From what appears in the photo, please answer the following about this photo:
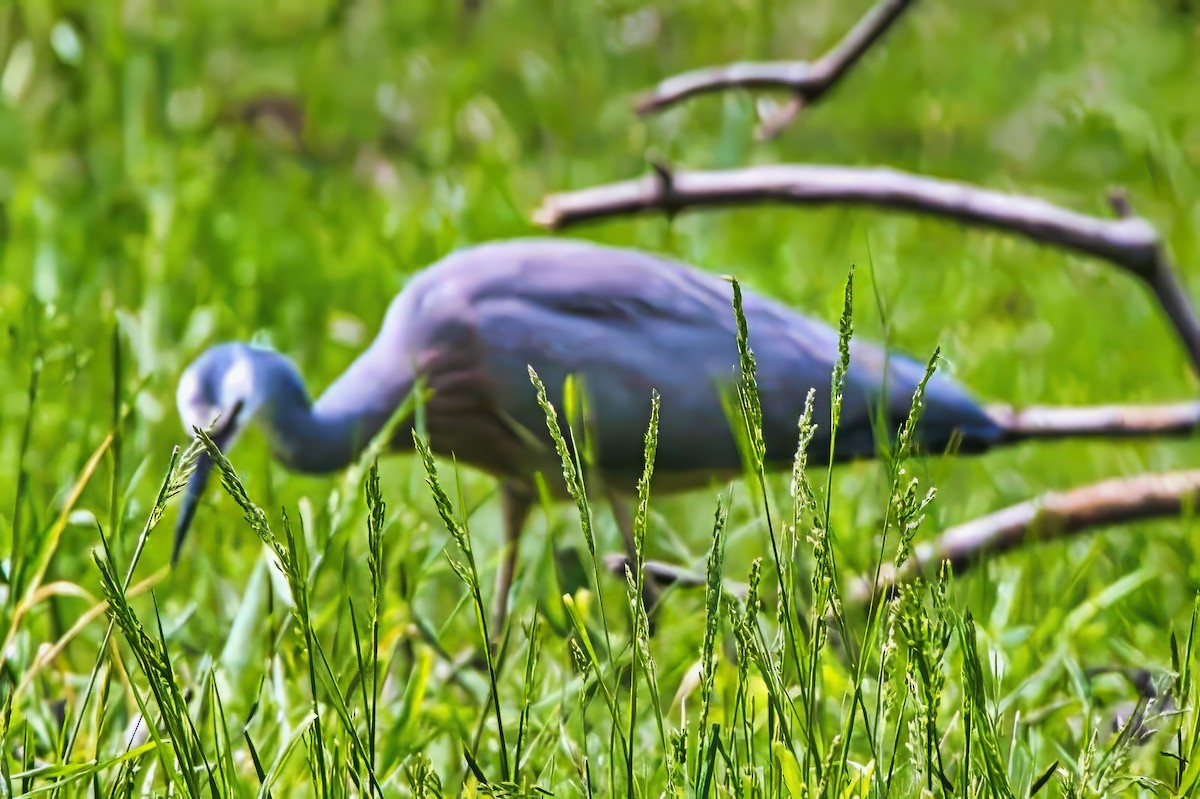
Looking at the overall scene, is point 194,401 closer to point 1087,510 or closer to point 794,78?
point 794,78

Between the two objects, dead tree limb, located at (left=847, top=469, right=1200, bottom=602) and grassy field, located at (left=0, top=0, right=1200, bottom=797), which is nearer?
grassy field, located at (left=0, top=0, right=1200, bottom=797)

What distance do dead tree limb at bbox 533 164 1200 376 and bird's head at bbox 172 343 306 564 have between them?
0.42m

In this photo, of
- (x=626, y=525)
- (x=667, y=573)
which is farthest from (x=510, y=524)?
(x=667, y=573)

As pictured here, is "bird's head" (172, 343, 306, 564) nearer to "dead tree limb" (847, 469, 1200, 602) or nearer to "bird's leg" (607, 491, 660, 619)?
"bird's leg" (607, 491, 660, 619)

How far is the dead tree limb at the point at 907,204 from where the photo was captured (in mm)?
1920

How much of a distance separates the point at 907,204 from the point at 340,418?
2.37ft

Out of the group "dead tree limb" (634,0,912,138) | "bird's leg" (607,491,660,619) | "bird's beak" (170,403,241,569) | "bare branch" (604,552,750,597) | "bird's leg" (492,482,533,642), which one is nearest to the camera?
"bare branch" (604,552,750,597)

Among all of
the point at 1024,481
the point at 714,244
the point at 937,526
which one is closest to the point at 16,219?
the point at 714,244

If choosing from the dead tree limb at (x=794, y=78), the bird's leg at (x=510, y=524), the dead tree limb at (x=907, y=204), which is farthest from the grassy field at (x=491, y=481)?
the dead tree limb at (x=794, y=78)

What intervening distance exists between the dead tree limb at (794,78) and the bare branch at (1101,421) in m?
0.46

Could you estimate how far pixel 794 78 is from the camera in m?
2.08

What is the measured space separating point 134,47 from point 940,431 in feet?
7.58

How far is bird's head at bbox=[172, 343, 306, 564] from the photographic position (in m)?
1.67

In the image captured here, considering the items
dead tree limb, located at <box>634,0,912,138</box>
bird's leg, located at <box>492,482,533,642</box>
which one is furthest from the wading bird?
dead tree limb, located at <box>634,0,912,138</box>
